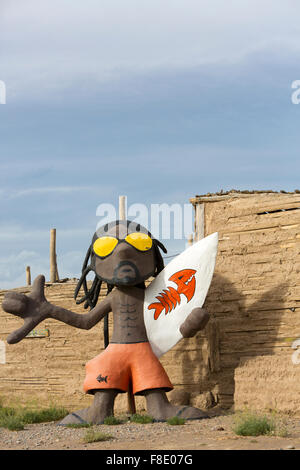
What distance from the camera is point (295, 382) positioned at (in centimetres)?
765

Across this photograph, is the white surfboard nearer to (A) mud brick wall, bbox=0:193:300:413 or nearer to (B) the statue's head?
(B) the statue's head

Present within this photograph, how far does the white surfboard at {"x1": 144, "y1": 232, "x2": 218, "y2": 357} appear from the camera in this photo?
7938mm

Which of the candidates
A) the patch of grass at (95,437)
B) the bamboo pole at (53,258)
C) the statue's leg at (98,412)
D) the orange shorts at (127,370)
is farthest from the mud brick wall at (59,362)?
the patch of grass at (95,437)

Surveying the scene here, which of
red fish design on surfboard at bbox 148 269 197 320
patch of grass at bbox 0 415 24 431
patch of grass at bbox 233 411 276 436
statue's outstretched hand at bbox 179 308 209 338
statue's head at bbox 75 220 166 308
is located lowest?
patch of grass at bbox 0 415 24 431

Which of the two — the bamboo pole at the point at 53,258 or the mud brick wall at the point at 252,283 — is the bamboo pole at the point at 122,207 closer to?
the mud brick wall at the point at 252,283

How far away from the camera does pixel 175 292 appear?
316 inches

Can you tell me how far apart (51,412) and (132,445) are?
9.44 feet

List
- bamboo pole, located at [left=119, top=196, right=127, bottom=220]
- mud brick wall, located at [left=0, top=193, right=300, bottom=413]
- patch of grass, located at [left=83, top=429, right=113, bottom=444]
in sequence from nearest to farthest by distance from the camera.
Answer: patch of grass, located at [left=83, top=429, right=113, bottom=444] < mud brick wall, located at [left=0, top=193, right=300, bottom=413] < bamboo pole, located at [left=119, top=196, right=127, bottom=220]

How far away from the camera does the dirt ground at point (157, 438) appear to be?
5875 mm

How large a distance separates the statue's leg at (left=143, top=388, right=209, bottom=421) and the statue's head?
4.36 ft

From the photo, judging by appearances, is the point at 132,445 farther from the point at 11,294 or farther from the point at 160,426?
the point at 11,294

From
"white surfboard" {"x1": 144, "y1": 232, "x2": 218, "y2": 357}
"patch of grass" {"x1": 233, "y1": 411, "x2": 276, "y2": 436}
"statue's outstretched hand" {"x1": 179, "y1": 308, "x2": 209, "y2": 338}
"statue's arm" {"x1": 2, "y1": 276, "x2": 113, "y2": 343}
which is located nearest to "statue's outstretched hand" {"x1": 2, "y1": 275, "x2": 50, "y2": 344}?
"statue's arm" {"x1": 2, "y1": 276, "x2": 113, "y2": 343}

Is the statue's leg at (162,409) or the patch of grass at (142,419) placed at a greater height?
the statue's leg at (162,409)

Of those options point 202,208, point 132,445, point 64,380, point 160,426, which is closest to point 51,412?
point 64,380
